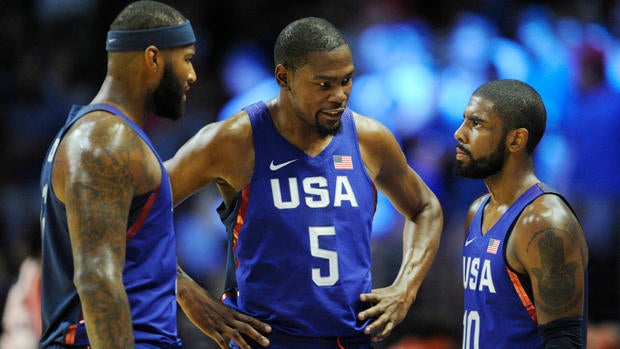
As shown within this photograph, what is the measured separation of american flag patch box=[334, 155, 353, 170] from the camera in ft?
17.1

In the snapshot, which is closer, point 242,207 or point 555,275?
point 555,275

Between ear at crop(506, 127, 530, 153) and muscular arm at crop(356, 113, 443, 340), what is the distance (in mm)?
648

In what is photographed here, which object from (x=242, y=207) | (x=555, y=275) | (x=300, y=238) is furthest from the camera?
(x=242, y=207)

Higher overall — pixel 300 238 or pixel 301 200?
pixel 301 200

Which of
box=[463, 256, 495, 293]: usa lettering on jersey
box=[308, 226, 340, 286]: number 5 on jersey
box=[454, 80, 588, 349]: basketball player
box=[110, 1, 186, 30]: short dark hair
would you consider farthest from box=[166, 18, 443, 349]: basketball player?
box=[110, 1, 186, 30]: short dark hair

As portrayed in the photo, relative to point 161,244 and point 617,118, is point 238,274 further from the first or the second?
point 617,118

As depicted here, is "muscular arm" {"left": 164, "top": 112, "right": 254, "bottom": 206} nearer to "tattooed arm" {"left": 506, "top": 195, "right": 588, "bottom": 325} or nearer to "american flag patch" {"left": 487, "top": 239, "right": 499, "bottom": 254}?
"american flag patch" {"left": 487, "top": 239, "right": 499, "bottom": 254}

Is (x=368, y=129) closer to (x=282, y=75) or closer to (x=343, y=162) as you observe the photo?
(x=343, y=162)

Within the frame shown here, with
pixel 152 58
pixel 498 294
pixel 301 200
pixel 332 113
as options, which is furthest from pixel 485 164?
pixel 152 58

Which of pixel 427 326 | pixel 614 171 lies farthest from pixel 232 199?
pixel 614 171

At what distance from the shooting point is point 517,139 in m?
5.25

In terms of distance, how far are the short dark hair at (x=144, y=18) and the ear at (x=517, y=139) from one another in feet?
6.58

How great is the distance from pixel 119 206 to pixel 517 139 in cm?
238

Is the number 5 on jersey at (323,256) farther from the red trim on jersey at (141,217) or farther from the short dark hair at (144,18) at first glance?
the short dark hair at (144,18)
